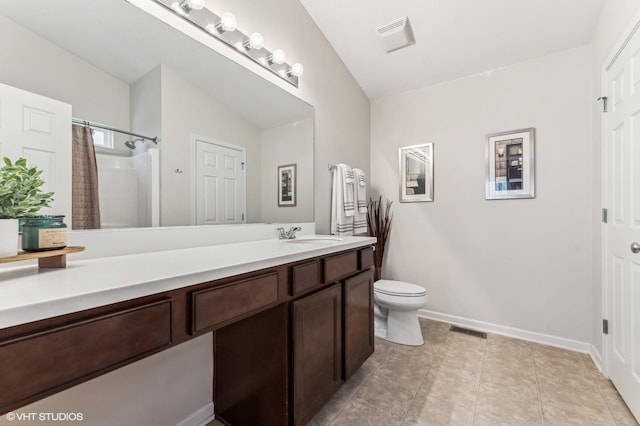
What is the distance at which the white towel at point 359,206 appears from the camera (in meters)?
2.53

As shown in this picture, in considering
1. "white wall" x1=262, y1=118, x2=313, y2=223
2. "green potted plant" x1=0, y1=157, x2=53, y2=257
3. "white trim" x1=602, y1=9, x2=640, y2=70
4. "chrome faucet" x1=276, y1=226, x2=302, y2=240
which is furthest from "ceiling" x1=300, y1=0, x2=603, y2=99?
"green potted plant" x1=0, y1=157, x2=53, y2=257

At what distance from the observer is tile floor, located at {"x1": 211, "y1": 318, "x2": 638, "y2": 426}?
54.9 inches

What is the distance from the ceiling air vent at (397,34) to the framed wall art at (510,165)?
1.07 meters

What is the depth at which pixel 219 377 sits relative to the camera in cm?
141

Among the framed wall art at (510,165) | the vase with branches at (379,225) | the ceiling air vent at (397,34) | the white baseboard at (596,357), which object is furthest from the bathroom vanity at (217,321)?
the ceiling air vent at (397,34)

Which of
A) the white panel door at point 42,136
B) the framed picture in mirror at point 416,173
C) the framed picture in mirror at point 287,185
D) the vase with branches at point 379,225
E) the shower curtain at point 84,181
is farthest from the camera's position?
the vase with branches at point 379,225

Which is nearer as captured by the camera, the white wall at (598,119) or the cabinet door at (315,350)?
the cabinet door at (315,350)

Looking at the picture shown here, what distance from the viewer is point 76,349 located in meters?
0.57

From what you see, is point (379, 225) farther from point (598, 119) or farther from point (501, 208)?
point (598, 119)

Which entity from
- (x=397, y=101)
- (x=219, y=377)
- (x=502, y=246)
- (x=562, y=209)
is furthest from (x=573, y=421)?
(x=397, y=101)

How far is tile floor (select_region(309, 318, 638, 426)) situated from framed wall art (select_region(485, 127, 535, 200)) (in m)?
1.23

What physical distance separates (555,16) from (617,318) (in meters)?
1.99

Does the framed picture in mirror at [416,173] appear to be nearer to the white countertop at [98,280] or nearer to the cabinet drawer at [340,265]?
the cabinet drawer at [340,265]

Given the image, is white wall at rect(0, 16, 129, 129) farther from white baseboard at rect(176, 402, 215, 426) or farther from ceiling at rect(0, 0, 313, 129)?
white baseboard at rect(176, 402, 215, 426)
